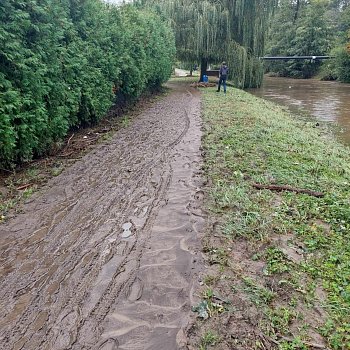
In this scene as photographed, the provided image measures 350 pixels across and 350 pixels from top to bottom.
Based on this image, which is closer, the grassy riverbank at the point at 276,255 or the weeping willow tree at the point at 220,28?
the grassy riverbank at the point at 276,255

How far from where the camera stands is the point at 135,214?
13.3 feet

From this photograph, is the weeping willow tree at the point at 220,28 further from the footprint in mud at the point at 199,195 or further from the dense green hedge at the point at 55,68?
the footprint in mud at the point at 199,195

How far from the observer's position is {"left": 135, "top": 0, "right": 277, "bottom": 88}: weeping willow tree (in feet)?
62.1

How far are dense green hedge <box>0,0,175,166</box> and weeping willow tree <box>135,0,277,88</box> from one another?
31.1 feet

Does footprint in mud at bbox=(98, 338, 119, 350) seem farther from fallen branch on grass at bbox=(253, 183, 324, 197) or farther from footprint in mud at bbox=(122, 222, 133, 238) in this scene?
fallen branch on grass at bbox=(253, 183, 324, 197)

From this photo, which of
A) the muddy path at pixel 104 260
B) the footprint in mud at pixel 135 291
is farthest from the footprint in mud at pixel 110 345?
the footprint in mud at pixel 135 291

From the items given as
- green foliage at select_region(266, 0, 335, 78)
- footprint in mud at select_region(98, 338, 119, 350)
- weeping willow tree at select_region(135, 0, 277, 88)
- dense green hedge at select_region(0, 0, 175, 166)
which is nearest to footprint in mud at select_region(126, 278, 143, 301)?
footprint in mud at select_region(98, 338, 119, 350)

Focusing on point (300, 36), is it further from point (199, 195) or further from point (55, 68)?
point (199, 195)

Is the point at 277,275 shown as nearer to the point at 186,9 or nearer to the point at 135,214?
the point at 135,214

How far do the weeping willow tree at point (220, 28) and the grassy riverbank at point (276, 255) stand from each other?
15039 mm

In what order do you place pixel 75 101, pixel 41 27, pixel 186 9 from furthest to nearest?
pixel 186 9
pixel 75 101
pixel 41 27

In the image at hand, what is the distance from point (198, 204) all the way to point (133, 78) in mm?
7777

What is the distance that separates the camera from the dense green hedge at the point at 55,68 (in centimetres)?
488

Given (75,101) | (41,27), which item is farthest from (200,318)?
(75,101)
